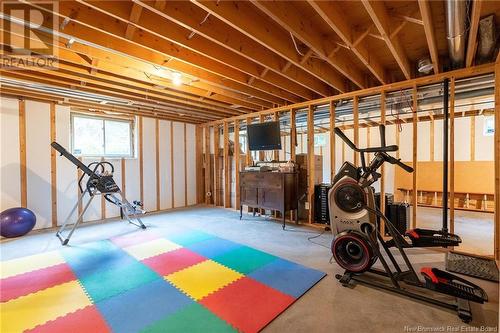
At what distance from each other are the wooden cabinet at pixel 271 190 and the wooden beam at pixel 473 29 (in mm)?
3066

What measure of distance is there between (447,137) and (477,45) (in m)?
1.21

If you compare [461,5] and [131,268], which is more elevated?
[461,5]

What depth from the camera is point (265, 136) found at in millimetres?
5062

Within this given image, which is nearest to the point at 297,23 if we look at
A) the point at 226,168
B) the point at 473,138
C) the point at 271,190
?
the point at 271,190

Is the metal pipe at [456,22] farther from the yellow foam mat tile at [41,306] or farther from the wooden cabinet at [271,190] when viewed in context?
the yellow foam mat tile at [41,306]

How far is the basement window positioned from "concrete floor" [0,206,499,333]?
6.00 ft

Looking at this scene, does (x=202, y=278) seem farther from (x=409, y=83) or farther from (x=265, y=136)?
(x=409, y=83)

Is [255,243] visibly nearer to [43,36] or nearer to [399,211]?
[399,211]

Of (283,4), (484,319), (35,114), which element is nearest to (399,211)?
(484,319)

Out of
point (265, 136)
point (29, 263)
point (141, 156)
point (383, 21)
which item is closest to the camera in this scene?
point (383, 21)

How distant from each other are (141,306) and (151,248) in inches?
58.1

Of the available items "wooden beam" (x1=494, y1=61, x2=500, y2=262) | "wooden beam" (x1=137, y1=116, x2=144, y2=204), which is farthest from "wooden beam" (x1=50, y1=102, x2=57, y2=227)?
"wooden beam" (x1=494, y1=61, x2=500, y2=262)

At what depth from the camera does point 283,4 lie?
2100 millimetres

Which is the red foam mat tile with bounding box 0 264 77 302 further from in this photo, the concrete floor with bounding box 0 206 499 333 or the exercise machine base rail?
the exercise machine base rail
